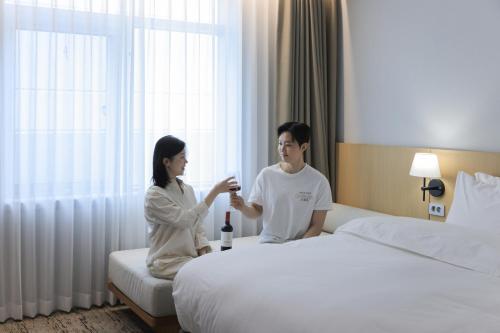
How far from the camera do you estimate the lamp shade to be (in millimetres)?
3568

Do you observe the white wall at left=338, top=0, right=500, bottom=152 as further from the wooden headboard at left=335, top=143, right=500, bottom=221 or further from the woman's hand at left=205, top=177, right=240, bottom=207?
the woman's hand at left=205, top=177, right=240, bottom=207

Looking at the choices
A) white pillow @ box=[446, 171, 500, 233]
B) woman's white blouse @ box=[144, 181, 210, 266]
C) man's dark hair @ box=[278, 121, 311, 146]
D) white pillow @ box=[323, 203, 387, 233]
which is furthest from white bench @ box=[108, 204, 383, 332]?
white pillow @ box=[446, 171, 500, 233]

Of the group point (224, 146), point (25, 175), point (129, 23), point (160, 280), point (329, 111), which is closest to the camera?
point (160, 280)

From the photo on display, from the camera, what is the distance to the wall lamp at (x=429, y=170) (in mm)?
3571

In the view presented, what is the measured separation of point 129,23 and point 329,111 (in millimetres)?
1737

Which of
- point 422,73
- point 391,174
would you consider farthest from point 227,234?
point 422,73

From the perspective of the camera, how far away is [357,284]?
2.25 meters

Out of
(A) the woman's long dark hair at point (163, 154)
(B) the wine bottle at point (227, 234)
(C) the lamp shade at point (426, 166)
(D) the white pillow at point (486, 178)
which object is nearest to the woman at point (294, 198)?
(B) the wine bottle at point (227, 234)

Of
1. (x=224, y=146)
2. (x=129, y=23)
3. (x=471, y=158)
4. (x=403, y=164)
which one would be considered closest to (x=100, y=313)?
(x=224, y=146)

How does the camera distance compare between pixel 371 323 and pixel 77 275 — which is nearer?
pixel 371 323

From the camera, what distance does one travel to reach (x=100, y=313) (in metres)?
3.85

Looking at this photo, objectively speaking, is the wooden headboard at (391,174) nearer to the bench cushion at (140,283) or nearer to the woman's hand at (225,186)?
the bench cushion at (140,283)

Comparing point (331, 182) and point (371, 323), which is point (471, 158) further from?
point (371, 323)

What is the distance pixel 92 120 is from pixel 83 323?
1.34 m
